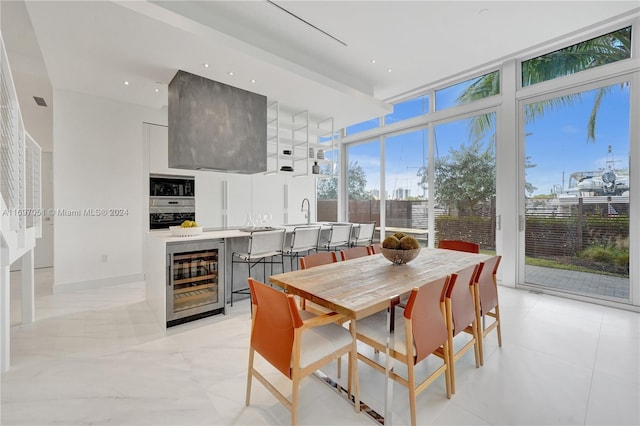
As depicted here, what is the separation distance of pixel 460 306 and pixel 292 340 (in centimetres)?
121

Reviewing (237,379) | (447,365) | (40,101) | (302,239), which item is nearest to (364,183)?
(302,239)

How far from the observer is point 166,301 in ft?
9.43

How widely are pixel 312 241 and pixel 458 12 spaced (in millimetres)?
2985

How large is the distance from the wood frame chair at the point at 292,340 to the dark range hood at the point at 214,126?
2475 millimetres

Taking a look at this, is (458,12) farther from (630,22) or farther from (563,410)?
(563,410)

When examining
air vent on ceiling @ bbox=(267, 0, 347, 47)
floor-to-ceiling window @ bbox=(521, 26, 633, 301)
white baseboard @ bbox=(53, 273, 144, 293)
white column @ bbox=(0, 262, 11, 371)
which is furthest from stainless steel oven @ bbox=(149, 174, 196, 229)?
floor-to-ceiling window @ bbox=(521, 26, 633, 301)

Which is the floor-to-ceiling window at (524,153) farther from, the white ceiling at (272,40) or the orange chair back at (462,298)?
the orange chair back at (462,298)

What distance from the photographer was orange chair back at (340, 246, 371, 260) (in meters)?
2.71

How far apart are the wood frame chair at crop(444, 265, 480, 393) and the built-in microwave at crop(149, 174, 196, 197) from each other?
4371mm

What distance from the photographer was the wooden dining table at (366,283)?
1547 millimetres

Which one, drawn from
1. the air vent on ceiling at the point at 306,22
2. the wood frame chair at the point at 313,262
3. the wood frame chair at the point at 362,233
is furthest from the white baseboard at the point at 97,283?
the air vent on ceiling at the point at 306,22

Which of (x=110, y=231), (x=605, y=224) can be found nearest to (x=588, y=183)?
(x=605, y=224)

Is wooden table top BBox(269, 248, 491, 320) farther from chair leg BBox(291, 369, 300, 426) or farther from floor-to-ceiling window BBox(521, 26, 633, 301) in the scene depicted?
floor-to-ceiling window BBox(521, 26, 633, 301)

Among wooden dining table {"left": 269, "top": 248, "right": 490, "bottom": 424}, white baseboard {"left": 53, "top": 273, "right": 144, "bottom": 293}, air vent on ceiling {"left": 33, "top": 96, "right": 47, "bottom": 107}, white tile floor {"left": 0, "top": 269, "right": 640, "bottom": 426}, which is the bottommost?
white tile floor {"left": 0, "top": 269, "right": 640, "bottom": 426}
